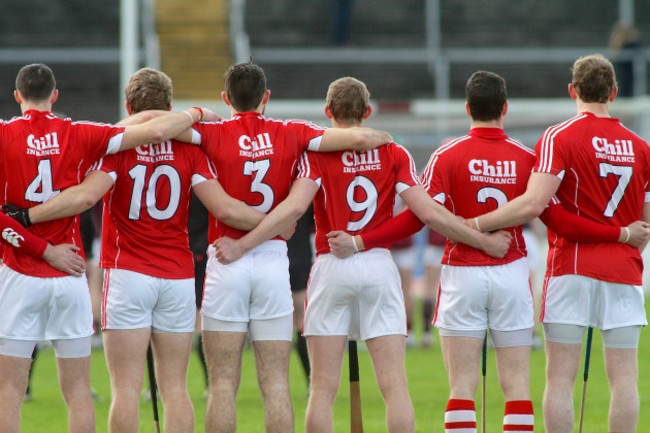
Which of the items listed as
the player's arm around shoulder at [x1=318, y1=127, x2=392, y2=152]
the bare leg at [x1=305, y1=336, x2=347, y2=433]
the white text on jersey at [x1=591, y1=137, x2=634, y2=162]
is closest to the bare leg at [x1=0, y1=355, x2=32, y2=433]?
the bare leg at [x1=305, y1=336, x2=347, y2=433]

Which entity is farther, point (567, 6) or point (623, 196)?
point (567, 6)

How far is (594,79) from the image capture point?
597 centimetres

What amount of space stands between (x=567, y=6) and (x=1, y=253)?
22207 mm

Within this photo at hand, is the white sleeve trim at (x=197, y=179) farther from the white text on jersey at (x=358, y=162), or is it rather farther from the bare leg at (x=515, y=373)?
the bare leg at (x=515, y=373)

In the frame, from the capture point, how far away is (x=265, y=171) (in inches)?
230

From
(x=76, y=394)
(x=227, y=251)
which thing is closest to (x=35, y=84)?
(x=227, y=251)

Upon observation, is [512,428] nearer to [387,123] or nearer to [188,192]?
[188,192]

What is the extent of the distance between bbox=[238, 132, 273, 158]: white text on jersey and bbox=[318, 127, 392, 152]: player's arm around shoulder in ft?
1.00

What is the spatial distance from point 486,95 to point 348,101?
0.80 metres

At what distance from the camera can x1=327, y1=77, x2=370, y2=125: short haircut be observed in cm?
597

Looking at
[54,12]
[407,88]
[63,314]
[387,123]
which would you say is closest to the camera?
[63,314]

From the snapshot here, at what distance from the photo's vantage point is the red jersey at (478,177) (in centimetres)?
589

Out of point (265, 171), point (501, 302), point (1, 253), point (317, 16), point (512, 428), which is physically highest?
point (317, 16)

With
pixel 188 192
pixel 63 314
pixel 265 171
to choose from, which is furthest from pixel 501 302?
pixel 63 314
